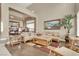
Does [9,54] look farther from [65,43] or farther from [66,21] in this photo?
[66,21]

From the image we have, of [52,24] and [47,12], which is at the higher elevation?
[47,12]

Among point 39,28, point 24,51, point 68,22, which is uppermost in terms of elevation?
point 68,22

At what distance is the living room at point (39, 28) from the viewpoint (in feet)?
6.92

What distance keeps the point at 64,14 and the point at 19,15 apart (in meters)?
0.78

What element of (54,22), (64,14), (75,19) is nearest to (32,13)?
(54,22)

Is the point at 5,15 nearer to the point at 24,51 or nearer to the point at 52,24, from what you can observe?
the point at 24,51

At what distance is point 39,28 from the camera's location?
2189 millimetres

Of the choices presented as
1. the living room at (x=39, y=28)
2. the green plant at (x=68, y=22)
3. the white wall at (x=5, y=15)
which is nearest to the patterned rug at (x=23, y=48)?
the living room at (x=39, y=28)

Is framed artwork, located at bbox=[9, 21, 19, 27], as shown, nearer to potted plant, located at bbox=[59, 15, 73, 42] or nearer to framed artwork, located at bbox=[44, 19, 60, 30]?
framed artwork, located at bbox=[44, 19, 60, 30]

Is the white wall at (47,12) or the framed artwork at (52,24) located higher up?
the white wall at (47,12)

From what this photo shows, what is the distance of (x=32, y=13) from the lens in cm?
218

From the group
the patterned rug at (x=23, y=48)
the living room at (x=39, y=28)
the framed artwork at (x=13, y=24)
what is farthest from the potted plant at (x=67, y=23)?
the framed artwork at (x=13, y=24)

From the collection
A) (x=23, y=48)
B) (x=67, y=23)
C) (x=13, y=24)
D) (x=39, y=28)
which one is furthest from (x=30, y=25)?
(x=67, y=23)

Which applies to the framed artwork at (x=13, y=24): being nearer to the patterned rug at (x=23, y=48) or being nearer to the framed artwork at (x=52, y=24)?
the patterned rug at (x=23, y=48)
